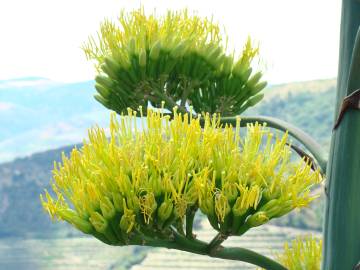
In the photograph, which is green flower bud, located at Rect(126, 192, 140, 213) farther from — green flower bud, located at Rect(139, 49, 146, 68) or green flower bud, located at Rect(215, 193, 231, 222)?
green flower bud, located at Rect(139, 49, 146, 68)

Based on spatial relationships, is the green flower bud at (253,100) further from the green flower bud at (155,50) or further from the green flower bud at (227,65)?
the green flower bud at (155,50)

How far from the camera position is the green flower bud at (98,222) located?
2193 mm

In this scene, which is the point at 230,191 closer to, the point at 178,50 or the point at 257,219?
the point at 257,219

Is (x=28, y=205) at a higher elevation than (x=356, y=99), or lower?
lower

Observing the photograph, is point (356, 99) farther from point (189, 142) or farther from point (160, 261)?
point (160, 261)

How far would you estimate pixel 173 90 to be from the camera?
316cm

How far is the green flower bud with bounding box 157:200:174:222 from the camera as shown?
2145 mm

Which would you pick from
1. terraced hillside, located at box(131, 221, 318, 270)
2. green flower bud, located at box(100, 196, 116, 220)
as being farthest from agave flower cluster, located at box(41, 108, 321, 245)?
terraced hillside, located at box(131, 221, 318, 270)

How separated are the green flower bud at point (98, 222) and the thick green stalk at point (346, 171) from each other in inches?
26.0

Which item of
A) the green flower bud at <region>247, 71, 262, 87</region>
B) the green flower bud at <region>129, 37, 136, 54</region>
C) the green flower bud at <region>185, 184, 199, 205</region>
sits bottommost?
the green flower bud at <region>185, 184, 199, 205</region>

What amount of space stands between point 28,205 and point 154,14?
207 feet

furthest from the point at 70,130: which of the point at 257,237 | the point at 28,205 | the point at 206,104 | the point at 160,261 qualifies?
the point at 206,104

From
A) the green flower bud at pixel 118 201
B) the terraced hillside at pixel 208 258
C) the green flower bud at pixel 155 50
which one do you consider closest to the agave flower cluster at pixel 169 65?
the green flower bud at pixel 155 50

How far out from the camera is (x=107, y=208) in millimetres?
2180
